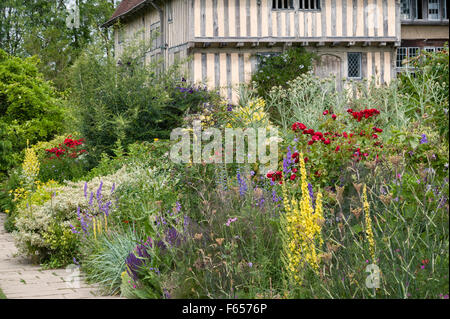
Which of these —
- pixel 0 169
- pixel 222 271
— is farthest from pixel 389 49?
pixel 222 271

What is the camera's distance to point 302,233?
3682mm

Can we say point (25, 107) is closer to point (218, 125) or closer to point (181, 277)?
point (218, 125)

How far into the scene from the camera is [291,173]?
584 centimetres

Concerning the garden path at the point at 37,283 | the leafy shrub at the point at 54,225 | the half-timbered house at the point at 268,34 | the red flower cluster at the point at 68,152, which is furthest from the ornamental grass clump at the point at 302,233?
the half-timbered house at the point at 268,34

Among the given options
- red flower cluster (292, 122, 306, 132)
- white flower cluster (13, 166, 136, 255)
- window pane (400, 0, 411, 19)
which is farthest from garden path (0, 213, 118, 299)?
window pane (400, 0, 411, 19)

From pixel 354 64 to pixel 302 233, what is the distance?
16179 mm

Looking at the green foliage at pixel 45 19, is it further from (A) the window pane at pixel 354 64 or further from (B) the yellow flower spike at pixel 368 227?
(B) the yellow flower spike at pixel 368 227

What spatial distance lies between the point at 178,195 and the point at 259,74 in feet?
39.5

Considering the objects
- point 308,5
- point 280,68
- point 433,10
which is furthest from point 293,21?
point 433,10

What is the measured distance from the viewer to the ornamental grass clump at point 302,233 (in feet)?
11.9

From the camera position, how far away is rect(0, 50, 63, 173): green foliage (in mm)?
15000

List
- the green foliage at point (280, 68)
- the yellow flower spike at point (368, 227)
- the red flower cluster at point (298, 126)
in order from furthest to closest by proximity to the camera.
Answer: the green foliage at point (280, 68) → the red flower cluster at point (298, 126) → the yellow flower spike at point (368, 227)

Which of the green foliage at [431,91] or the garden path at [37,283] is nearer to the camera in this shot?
the green foliage at [431,91]

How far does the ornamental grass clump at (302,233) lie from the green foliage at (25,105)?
39.5 feet
